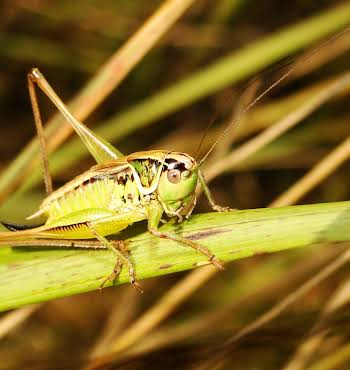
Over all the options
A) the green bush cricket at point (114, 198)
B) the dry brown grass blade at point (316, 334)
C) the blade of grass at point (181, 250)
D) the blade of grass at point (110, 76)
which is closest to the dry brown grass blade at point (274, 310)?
the dry brown grass blade at point (316, 334)

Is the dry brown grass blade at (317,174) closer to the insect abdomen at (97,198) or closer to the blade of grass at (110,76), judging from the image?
the insect abdomen at (97,198)

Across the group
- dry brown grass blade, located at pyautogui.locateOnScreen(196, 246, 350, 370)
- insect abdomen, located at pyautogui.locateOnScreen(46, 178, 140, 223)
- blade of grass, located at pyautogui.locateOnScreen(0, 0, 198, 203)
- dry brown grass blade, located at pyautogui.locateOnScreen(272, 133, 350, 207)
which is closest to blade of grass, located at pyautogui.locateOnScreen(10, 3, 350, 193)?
blade of grass, located at pyautogui.locateOnScreen(0, 0, 198, 203)

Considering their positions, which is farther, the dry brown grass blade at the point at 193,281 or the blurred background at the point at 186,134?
the blurred background at the point at 186,134

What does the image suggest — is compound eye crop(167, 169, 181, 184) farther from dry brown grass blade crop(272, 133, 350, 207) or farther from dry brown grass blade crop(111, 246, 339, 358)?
dry brown grass blade crop(111, 246, 339, 358)

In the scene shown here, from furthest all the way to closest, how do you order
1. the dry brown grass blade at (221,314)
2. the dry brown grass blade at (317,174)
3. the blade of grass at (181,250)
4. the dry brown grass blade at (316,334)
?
the dry brown grass blade at (221,314)
the dry brown grass blade at (317,174)
the dry brown grass blade at (316,334)
the blade of grass at (181,250)

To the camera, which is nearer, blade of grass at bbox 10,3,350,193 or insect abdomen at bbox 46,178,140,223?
insect abdomen at bbox 46,178,140,223

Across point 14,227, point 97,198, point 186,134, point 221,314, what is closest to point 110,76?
point 97,198

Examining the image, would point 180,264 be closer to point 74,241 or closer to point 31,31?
point 74,241

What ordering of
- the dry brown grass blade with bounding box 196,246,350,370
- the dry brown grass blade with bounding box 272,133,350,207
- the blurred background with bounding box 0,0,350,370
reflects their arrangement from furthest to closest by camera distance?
the blurred background with bounding box 0,0,350,370
the dry brown grass blade with bounding box 272,133,350,207
the dry brown grass blade with bounding box 196,246,350,370
